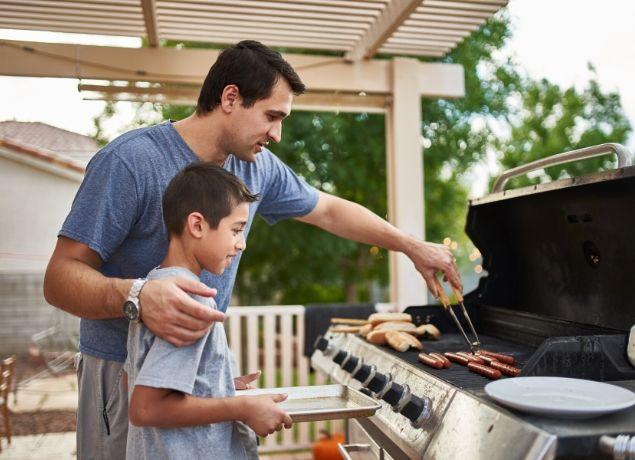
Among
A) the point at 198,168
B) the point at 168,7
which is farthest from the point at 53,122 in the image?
the point at 198,168

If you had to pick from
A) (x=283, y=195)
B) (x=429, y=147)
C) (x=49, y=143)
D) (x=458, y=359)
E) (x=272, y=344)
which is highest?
(x=429, y=147)

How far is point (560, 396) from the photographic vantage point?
46.3 inches

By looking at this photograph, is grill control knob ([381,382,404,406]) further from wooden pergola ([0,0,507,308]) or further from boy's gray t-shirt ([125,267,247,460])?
wooden pergola ([0,0,507,308])

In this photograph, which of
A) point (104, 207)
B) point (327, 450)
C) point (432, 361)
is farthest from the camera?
point (327, 450)

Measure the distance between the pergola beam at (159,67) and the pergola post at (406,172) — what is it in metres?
0.08

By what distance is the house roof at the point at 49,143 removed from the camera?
4.40 meters

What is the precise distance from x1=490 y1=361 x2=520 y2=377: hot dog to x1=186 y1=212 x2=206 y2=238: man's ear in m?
0.83

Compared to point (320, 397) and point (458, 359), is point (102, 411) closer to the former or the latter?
point (320, 397)

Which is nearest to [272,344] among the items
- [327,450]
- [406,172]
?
[327,450]

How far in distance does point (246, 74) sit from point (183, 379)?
83 centimetres

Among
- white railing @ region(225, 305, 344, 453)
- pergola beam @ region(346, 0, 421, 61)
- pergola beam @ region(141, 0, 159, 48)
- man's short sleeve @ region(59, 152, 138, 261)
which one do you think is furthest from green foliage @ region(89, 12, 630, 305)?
man's short sleeve @ region(59, 152, 138, 261)

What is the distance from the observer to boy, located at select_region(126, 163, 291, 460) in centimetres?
113

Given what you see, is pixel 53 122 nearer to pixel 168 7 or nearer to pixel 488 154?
pixel 168 7

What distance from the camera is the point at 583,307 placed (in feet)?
6.21
